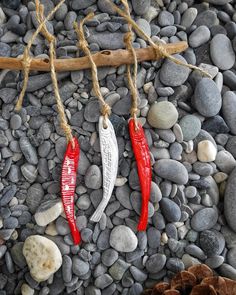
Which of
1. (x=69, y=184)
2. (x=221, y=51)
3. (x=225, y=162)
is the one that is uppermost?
(x=221, y=51)

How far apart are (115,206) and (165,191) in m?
0.11

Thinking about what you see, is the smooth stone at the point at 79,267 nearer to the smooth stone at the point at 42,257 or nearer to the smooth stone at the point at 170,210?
the smooth stone at the point at 42,257

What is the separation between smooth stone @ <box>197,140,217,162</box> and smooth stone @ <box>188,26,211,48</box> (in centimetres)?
23

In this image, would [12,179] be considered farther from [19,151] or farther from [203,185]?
[203,185]

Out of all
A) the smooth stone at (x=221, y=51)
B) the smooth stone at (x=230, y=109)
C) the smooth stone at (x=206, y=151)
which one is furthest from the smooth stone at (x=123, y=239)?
the smooth stone at (x=221, y=51)

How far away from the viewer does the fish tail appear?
936 millimetres

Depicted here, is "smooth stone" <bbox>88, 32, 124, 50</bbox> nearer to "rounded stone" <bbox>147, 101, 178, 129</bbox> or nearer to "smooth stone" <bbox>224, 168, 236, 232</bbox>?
"rounded stone" <bbox>147, 101, 178, 129</bbox>

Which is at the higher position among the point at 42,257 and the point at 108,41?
the point at 108,41

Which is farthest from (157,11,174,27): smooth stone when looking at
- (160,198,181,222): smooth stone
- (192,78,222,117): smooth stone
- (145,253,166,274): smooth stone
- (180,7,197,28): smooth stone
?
(145,253,166,274): smooth stone

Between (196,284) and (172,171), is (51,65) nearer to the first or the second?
(172,171)

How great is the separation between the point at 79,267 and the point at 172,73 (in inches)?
17.9

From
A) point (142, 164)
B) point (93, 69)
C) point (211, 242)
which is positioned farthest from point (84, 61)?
point (211, 242)

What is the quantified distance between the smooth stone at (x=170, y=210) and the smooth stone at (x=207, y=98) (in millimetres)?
207

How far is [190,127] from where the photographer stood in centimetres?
98
